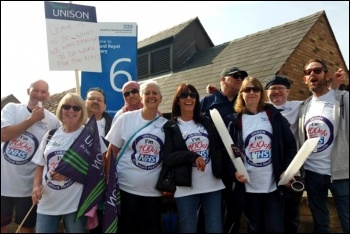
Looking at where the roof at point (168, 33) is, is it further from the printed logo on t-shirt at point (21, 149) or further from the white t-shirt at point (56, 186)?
the white t-shirt at point (56, 186)

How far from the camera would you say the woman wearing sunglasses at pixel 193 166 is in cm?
293

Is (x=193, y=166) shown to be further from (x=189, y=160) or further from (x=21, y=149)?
(x=21, y=149)

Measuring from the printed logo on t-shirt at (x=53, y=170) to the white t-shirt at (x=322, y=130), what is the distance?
2.20 metres

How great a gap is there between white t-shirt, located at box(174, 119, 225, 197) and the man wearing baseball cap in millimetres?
170

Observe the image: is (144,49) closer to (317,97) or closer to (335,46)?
(335,46)

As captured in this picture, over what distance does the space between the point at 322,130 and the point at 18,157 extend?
2801 mm

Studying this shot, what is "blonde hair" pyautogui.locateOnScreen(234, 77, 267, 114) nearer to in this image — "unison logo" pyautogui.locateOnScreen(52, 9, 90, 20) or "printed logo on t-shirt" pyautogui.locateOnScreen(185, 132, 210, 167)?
"printed logo on t-shirt" pyautogui.locateOnScreen(185, 132, 210, 167)

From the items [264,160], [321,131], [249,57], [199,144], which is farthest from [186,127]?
[249,57]

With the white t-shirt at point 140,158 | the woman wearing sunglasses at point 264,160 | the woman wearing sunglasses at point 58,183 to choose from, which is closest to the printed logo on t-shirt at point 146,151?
the white t-shirt at point 140,158

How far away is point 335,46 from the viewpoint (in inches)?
449

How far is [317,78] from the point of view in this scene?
129 inches

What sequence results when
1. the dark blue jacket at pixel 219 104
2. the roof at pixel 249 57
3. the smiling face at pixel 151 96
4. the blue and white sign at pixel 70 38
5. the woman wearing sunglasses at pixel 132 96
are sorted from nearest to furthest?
1. the smiling face at pixel 151 96
2. the dark blue jacket at pixel 219 104
3. the woman wearing sunglasses at pixel 132 96
4. the blue and white sign at pixel 70 38
5. the roof at pixel 249 57

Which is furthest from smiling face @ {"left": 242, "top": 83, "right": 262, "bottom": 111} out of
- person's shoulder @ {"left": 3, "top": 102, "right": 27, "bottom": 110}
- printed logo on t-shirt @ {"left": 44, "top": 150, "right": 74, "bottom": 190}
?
person's shoulder @ {"left": 3, "top": 102, "right": 27, "bottom": 110}

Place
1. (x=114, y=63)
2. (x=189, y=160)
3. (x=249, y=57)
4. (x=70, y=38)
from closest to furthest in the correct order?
(x=189, y=160)
(x=70, y=38)
(x=114, y=63)
(x=249, y=57)
